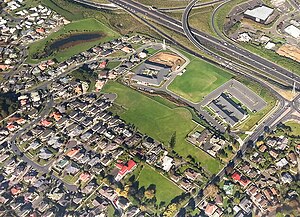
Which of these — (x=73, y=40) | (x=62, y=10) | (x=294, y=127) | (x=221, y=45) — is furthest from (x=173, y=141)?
(x=62, y=10)

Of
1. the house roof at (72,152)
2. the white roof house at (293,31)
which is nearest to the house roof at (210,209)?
the house roof at (72,152)

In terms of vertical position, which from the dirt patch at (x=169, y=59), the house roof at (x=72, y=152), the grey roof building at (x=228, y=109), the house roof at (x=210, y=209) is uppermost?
the grey roof building at (x=228, y=109)

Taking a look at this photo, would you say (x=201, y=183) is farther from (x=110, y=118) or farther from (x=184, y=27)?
(x=184, y=27)

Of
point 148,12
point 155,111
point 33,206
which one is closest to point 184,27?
point 148,12

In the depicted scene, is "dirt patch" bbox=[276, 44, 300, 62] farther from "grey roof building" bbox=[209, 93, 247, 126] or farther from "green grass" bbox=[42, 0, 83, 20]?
"green grass" bbox=[42, 0, 83, 20]

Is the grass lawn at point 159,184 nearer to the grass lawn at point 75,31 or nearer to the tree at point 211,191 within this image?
the tree at point 211,191

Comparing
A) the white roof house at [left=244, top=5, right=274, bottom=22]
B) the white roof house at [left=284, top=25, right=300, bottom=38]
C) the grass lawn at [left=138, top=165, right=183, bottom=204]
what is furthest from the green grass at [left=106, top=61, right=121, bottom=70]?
the white roof house at [left=284, top=25, right=300, bottom=38]

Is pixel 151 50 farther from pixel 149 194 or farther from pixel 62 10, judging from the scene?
pixel 149 194
